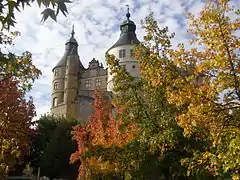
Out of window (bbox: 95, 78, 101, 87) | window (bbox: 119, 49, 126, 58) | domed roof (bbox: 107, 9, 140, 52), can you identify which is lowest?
window (bbox: 95, 78, 101, 87)

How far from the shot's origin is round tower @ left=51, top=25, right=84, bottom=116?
7294cm

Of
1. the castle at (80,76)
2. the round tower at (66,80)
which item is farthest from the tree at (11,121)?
the round tower at (66,80)

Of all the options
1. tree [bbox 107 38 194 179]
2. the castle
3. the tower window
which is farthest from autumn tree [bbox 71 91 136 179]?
the tower window

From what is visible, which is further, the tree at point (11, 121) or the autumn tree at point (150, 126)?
the tree at point (11, 121)

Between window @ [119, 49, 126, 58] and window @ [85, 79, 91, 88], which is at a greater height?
window @ [119, 49, 126, 58]

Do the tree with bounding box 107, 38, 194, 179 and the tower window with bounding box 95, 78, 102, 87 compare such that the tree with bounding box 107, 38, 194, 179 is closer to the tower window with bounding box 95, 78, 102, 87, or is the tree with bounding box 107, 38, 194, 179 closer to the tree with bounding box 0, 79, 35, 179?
the tree with bounding box 0, 79, 35, 179

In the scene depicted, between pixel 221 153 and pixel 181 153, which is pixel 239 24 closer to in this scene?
pixel 221 153

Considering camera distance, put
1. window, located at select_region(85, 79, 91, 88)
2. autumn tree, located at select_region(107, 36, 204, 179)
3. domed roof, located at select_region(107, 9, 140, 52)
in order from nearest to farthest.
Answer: autumn tree, located at select_region(107, 36, 204, 179) → domed roof, located at select_region(107, 9, 140, 52) → window, located at select_region(85, 79, 91, 88)

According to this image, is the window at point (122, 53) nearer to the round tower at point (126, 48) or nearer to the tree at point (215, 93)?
the round tower at point (126, 48)

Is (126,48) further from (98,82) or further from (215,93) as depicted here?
(215,93)

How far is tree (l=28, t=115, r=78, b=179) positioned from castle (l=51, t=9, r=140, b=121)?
29284mm

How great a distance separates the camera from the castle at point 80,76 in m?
65.9

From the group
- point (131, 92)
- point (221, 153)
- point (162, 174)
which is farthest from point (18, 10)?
point (162, 174)

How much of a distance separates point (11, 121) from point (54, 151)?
15.9m
